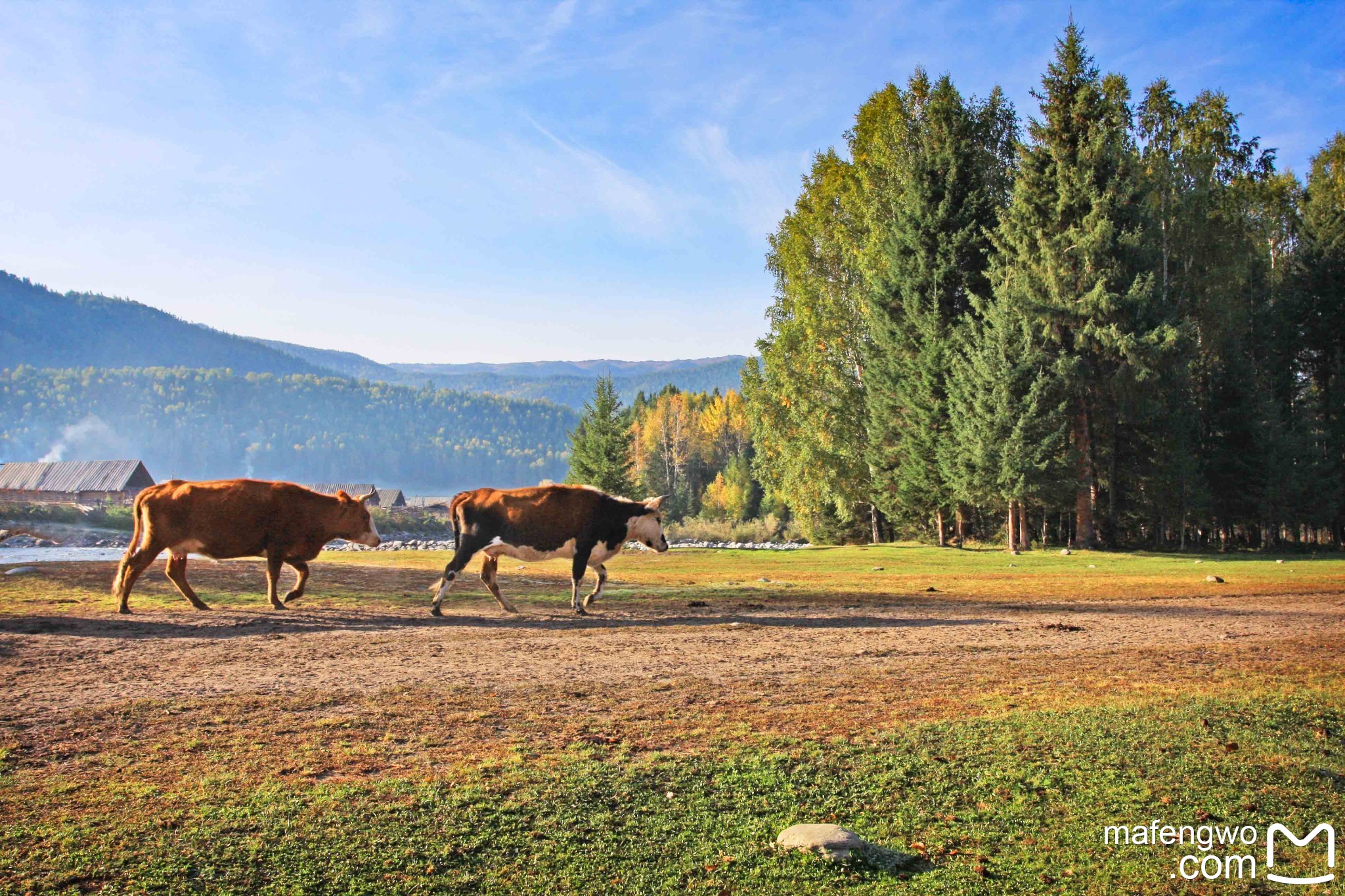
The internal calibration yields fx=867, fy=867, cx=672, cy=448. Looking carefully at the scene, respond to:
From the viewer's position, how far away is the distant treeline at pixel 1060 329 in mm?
34719

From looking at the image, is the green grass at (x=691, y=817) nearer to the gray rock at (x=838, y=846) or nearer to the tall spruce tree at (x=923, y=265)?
the gray rock at (x=838, y=846)

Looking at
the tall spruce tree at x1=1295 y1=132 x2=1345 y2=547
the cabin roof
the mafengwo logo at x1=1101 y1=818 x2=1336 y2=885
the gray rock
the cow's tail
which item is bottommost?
the mafengwo logo at x1=1101 y1=818 x2=1336 y2=885

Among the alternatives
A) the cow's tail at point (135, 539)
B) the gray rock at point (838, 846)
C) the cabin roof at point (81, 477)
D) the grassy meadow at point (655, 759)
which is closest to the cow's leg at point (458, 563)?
the grassy meadow at point (655, 759)

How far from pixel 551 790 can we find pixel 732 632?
A: 24.2 feet

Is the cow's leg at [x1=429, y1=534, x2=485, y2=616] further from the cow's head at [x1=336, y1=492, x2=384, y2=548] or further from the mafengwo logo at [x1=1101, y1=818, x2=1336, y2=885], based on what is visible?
the mafengwo logo at [x1=1101, y1=818, x2=1336, y2=885]

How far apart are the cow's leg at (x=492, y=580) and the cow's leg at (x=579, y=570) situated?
1089 millimetres

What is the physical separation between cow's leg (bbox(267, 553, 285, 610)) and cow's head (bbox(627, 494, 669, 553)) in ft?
20.4

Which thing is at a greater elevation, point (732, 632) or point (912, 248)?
point (912, 248)

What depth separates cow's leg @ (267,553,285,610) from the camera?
14703 millimetres

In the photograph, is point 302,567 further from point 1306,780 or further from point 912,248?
point 912,248

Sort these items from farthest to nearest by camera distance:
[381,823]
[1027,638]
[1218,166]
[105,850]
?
[1218,166], [1027,638], [381,823], [105,850]

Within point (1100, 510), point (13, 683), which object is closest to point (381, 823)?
point (13, 683)

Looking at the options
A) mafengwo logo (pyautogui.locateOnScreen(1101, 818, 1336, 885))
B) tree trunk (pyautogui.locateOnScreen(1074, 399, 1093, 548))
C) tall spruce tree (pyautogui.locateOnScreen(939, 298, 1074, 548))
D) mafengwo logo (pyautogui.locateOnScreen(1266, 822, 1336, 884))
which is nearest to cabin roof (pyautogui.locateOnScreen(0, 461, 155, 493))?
tall spruce tree (pyautogui.locateOnScreen(939, 298, 1074, 548))

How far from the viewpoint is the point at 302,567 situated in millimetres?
15648
